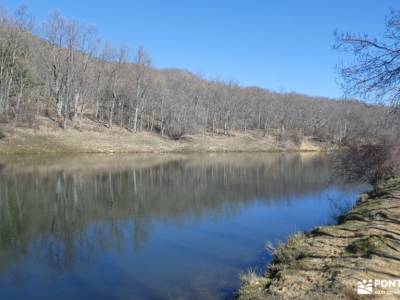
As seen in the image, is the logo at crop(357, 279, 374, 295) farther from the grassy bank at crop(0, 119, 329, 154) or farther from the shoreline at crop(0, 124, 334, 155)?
the grassy bank at crop(0, 119, 329, 154)

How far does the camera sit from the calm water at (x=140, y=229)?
9531mm

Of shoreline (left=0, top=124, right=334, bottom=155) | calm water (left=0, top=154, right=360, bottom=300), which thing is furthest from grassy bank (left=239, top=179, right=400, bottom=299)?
shoreline (left=0, top=124, right=334, bottom=155)

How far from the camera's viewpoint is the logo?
6566mm

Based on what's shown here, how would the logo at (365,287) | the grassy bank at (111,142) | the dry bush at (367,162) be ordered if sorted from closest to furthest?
the logo at (365,287) < the dry bush at (367,162) < the grassy bank at (111,142)

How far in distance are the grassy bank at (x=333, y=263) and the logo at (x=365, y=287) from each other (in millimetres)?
94

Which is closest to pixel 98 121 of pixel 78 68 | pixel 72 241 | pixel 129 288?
pixel 78 68

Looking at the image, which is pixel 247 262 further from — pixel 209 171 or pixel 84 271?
pixel 209 171

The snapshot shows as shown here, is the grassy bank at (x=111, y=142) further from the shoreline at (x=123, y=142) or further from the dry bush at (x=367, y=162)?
the dry bush at (x=367, y=162)

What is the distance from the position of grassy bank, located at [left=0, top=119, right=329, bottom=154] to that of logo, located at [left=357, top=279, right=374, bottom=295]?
86.7 feet

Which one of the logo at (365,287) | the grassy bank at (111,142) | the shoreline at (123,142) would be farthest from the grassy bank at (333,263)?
the grassy bank at (111,142)

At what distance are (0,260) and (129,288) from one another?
419 cm

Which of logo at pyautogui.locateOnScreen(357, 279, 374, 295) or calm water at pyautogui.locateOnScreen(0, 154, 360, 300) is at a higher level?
logo at pyautogui.locateOnScreen(357, 279, 374, 295)

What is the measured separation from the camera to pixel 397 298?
6.25 meters

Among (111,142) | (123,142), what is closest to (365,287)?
(111,142)
